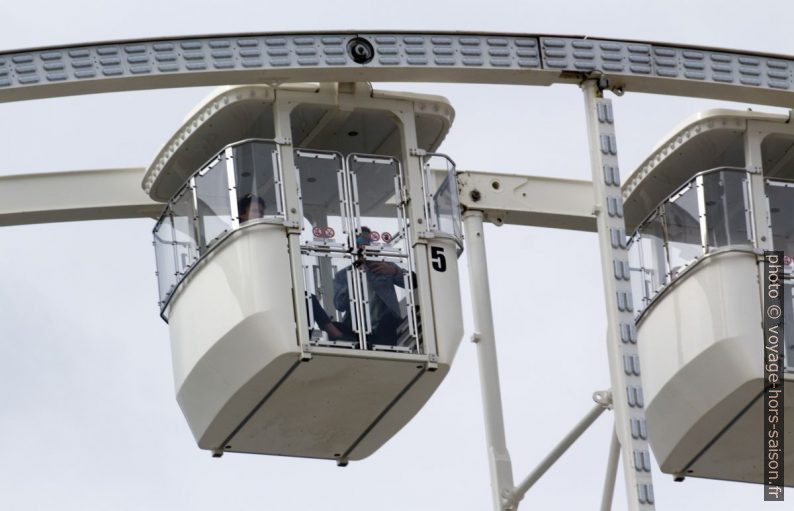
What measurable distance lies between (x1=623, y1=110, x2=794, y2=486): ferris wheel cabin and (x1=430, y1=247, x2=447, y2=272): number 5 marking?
2.79 meters

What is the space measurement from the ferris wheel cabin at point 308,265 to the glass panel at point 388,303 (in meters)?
0.01

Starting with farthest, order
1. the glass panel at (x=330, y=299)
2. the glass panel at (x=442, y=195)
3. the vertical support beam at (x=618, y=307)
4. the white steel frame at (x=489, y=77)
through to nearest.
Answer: the glass panel at (x=442, y=195)
the glass panel at (x=330, y=299)
the white steel frame at (x=489, y=77)
the vertical support beam at (x=618, y=307)

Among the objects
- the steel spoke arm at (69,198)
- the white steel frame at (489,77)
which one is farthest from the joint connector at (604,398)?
the steel spoke arm at (69,198)

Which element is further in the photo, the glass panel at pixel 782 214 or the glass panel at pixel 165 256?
the glass panel at pixel 782 214

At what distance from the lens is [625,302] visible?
31.9 metres

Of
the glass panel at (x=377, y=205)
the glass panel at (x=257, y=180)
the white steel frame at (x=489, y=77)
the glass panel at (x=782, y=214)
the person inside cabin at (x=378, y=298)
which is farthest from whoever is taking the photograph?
the glass panel at (x=782, y=214)

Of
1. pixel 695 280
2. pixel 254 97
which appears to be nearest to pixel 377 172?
pixel 254 97

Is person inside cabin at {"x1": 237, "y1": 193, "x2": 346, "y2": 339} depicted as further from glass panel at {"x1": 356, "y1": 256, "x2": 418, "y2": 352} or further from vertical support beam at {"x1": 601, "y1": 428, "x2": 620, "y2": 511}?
vertical support beam at {"x1": 601, "y1": 428, "x2": 620, "y2": 511}

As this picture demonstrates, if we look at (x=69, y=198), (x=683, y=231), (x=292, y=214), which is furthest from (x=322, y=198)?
(x=683, y=231)

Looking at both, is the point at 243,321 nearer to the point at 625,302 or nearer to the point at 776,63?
the point at 625,302

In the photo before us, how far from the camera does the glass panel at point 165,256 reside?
33906 mm

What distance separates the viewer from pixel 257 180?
33.1 meters

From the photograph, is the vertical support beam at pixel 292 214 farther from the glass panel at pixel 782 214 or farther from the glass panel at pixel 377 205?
the glass panel at pixel 782 214

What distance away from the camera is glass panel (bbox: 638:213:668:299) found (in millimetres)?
35156
